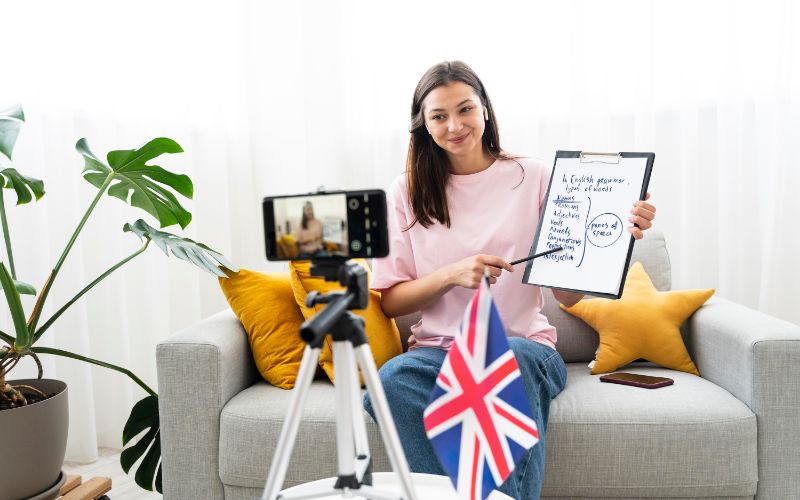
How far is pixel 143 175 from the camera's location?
2.00 m

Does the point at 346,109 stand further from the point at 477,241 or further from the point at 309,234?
the point at 309,234

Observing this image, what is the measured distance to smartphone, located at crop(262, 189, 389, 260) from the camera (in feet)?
3.29

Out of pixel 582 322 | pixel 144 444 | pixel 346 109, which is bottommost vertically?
pixel 144 444

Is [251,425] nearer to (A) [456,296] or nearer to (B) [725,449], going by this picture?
(A) [456,296]

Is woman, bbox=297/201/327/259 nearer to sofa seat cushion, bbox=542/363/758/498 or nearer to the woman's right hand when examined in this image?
the woman's right hand

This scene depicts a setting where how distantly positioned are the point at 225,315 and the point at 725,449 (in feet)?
4.26

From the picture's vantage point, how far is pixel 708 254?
2727 mm

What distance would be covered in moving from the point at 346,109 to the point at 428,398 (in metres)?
1.60

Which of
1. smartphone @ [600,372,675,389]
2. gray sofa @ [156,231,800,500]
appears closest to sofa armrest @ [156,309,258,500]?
gray sofa @ [156,231,800,500]

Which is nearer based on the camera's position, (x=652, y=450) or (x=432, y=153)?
(x=652, y=450)

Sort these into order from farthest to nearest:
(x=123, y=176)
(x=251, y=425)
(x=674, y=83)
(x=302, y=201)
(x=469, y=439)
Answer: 1. (x=674, y=83)
2. (x=123, y=176)
3. (x=251, y=425)
4. (x=469, y=439)
5. (x=302, y=201)

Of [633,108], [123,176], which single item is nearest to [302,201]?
[123,176]

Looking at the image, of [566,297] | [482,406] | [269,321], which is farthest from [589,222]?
[269,321]

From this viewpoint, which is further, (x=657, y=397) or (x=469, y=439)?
(x=657, y=397)
